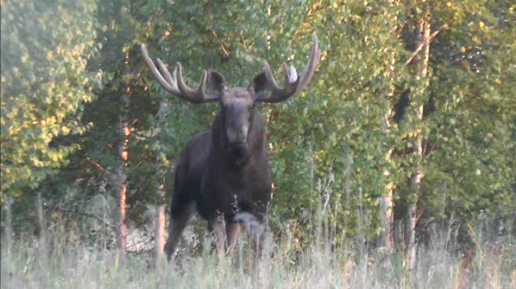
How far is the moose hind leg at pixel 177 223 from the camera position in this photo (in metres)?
13.0

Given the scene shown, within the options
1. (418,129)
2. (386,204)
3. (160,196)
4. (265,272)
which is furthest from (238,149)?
(160,196)

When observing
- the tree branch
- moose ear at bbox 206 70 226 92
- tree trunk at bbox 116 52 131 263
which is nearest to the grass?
moose ear at bbox 206 70 226 92

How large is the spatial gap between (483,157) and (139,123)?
6.10m

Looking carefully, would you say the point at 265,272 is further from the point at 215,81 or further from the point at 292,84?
the point at 215,81

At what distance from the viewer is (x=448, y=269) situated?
9.38 meters

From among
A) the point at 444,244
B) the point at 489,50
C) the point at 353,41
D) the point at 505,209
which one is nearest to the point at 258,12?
the point at 353,41

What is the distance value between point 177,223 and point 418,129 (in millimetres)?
4122

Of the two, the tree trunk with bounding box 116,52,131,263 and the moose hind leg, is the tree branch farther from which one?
the tree trunk with bounding box 116,52,131,263

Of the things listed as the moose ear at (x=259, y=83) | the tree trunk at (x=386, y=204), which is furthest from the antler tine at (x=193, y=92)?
the tree trunk at (x=386, y=204)

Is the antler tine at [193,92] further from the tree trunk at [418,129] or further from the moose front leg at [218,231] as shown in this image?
the tree trunk at [418,129]

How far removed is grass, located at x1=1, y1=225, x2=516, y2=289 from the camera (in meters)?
6.79

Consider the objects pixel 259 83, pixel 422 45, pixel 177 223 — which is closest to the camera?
pixel 259 83

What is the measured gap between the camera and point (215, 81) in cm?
1152

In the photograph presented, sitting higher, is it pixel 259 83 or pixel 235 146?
pixel 259 83
